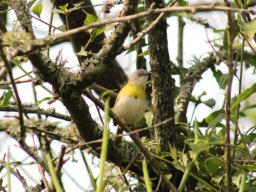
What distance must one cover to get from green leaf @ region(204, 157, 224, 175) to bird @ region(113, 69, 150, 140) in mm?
1169

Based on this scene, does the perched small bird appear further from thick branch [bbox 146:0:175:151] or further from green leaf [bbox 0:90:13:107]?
green leaf [bbox 0:90:13:107]

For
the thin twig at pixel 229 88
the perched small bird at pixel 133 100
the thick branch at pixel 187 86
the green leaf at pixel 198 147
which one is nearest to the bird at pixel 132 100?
the perched small bird at pixel 133 100

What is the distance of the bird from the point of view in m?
4.31

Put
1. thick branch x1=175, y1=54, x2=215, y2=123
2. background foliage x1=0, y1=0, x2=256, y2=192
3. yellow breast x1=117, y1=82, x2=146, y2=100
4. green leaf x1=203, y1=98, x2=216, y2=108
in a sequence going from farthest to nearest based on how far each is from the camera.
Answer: yellow breast x1=117, y1=82, x2=146, y2=100, green leaf x1=203, y1=98, x2=216, y2=108, thick branch x1=175, y1=54, x2=215, y2=123, background foliage x1=0, y1=0, x2=256, y2=192

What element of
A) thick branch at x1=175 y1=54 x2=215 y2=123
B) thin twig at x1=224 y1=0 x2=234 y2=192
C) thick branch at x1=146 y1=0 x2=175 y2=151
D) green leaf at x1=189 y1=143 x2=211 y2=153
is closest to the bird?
thick branch at x1=175 y1=54 x2=215 y2=123

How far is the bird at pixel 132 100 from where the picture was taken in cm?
431

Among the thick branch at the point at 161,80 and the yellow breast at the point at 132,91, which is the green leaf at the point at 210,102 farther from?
the thick branch at the point at 161,80

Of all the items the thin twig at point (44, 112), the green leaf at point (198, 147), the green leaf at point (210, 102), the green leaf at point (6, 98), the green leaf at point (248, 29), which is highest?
the green leaf at point (248, 29)

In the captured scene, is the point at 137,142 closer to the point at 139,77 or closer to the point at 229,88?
the point at 229,88

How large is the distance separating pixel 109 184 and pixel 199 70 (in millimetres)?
1606

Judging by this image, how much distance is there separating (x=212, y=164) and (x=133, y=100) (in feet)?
4.90

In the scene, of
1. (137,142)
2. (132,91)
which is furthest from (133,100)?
(137,142)

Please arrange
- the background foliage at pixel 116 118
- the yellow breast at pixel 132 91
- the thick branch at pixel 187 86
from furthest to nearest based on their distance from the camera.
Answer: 1. the yellow breast at pixel 132 91
2. the thick branch at pixel 187 86
3. the background foliage at pixel 116 118

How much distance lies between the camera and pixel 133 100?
4.49m
